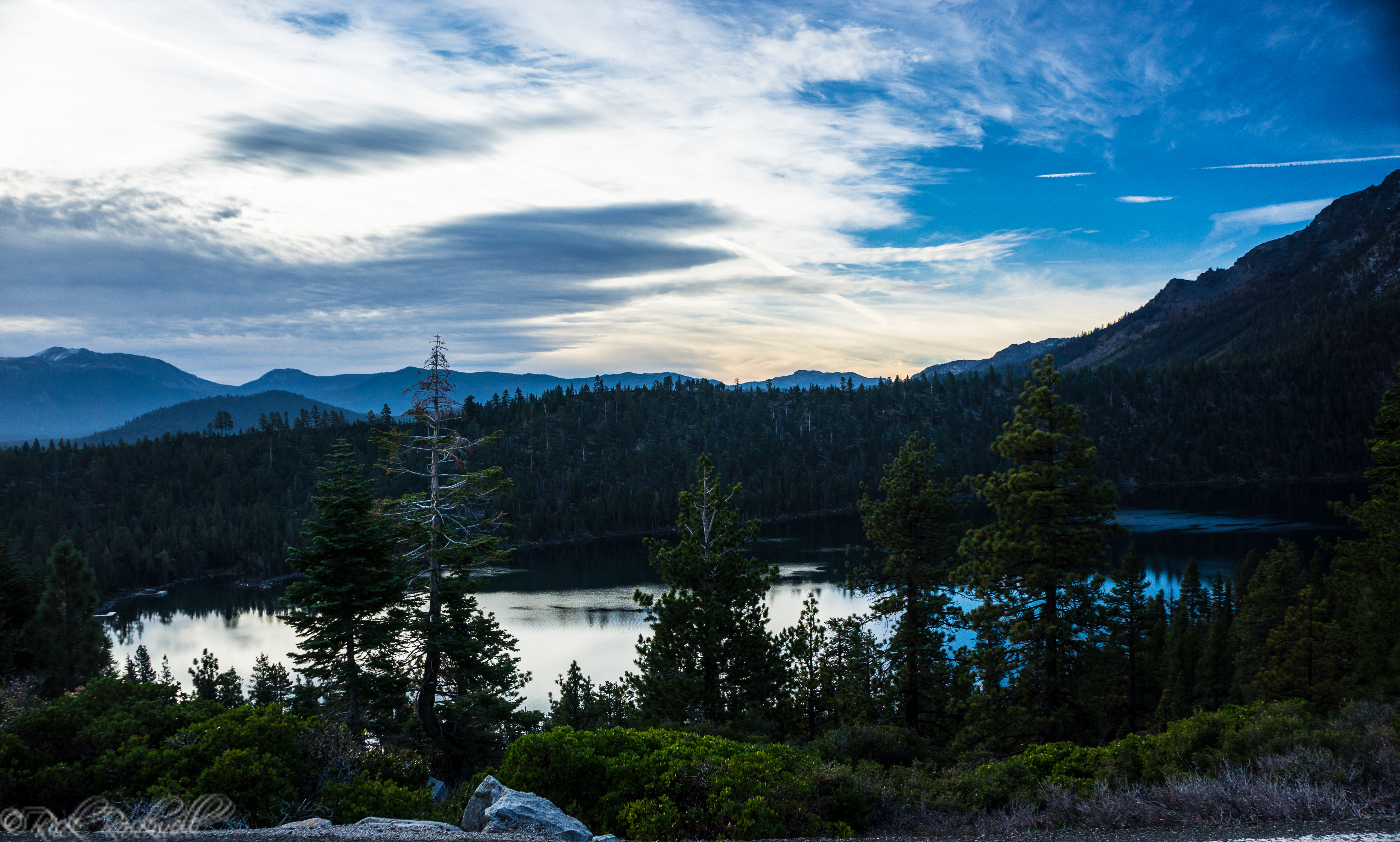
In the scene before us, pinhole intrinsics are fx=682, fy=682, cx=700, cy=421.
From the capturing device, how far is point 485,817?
28.8 ft

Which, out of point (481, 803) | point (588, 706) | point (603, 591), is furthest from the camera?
point (603, 591)

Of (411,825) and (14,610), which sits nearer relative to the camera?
(411,825)

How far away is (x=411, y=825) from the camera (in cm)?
826

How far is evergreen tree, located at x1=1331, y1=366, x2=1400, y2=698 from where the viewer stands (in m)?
19.7

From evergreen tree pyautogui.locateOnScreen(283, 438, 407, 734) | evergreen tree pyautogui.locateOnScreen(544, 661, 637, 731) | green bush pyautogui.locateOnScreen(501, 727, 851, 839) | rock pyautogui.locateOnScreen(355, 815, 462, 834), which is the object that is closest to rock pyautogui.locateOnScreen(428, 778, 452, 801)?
evergreen tree pyautogui.locateOnScreen(283, 438, 407, 734)

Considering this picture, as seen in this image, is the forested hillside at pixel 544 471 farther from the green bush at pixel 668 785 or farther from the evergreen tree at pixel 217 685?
the green bush at pixel 668 785

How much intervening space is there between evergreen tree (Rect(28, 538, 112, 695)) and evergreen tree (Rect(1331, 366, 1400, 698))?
156ft

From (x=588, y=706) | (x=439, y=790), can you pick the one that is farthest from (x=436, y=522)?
(x=588, y=706)

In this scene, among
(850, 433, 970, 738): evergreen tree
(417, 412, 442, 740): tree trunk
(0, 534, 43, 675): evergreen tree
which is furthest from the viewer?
(0, 534, 43, 675): evergreen tree

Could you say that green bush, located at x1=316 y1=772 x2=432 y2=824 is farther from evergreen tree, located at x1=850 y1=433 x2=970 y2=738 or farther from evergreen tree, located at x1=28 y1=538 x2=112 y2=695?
evergreen tree, located at x1=28 y1=538 x2=112 y2=695

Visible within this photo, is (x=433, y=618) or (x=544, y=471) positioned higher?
(x=544, y=471)

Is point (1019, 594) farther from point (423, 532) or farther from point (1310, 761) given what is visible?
point (423, 532)

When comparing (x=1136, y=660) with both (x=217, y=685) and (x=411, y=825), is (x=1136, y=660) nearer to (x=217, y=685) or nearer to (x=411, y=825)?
(x=411, y=825)

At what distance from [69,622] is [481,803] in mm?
35773
